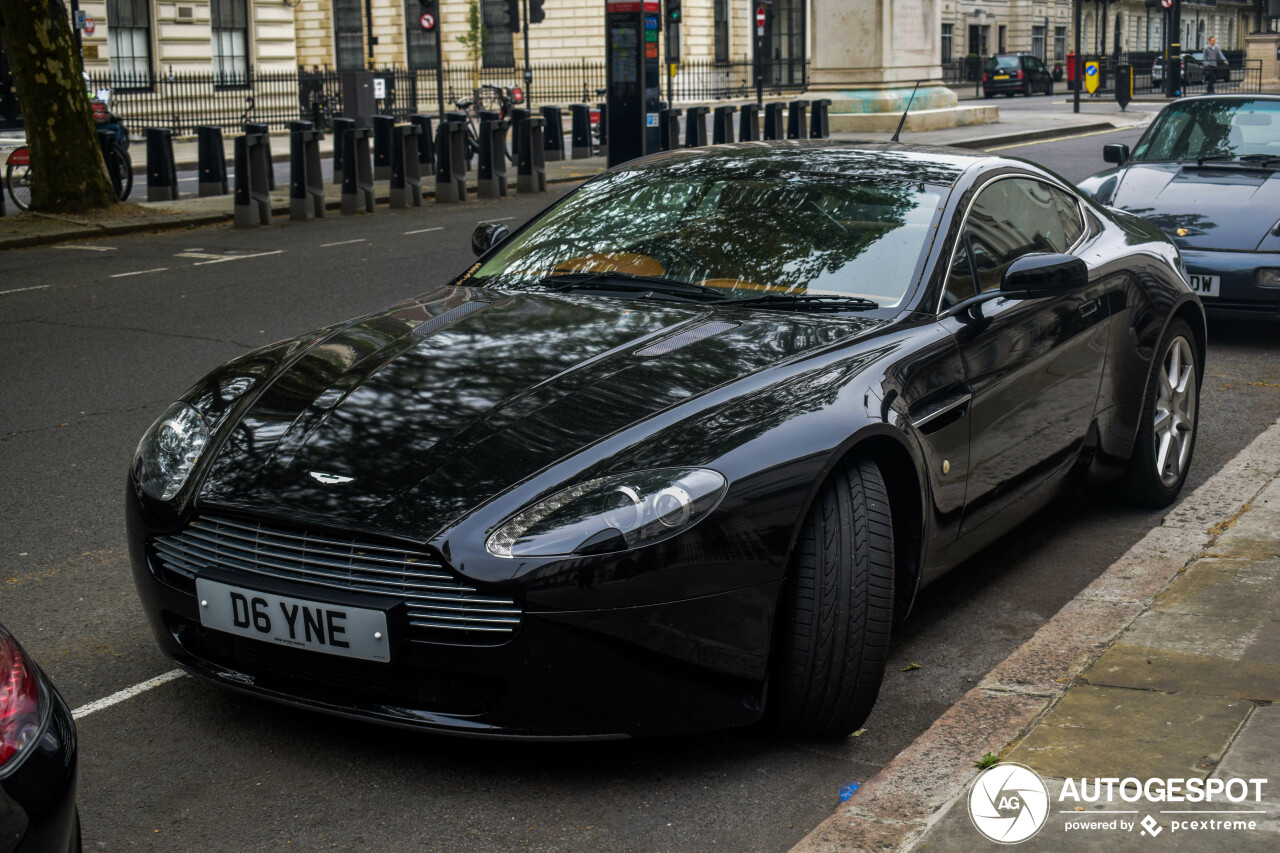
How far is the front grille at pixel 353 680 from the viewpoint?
10.6 ft

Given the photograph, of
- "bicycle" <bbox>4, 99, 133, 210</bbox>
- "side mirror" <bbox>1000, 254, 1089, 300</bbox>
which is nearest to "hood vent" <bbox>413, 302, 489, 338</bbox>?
"side mirror" <bbox>1000, 254, 1089, 300</bbox>

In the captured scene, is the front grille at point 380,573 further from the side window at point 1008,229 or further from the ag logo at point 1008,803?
the side window at point 1008,229

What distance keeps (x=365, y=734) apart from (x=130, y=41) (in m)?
36.1

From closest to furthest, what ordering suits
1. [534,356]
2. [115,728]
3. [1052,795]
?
[1052,795]
[115,728]
[534,356]

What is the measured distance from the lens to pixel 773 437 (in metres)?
3.44

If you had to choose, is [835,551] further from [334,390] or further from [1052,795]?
[334,390]

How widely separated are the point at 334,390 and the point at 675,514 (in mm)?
1104

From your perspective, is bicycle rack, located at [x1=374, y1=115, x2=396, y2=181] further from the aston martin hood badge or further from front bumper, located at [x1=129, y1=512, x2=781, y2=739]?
front bumper, located at [x1=129, y1=512, x2=781, y2=739]

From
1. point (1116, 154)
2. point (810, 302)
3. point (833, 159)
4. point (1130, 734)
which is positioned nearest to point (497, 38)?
point (1116, 154)

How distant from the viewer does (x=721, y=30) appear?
56594 mm

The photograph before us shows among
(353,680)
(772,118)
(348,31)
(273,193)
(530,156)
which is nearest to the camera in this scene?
(353,680)

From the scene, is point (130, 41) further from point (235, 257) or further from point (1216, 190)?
point (1216, 190)

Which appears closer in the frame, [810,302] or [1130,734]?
[1130,734]

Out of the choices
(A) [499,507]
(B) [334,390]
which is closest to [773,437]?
(A) [499,507]
